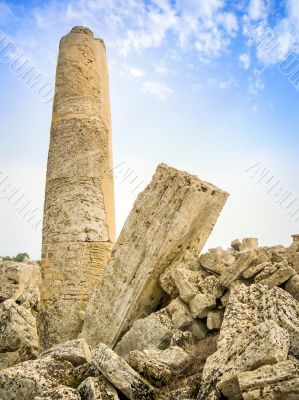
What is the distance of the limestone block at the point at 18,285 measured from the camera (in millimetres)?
8632

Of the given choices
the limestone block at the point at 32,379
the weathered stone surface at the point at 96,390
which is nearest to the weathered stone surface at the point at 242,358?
the weathered stone surface at the point at 96,390

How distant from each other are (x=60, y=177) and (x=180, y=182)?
11.7ft

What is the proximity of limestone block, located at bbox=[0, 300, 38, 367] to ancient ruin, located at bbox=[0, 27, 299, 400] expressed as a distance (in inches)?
0.8

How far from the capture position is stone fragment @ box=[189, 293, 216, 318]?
6.44 metres

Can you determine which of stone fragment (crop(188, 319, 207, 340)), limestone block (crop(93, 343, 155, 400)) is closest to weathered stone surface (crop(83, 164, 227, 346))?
stone fragment (crop(188, 319, 207, 340))

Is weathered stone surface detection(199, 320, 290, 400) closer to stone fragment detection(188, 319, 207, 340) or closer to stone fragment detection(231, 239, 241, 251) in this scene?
stone fragment detection(188, 319, 207, 340)

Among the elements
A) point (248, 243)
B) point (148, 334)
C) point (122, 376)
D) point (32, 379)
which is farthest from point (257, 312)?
point (248, 243)

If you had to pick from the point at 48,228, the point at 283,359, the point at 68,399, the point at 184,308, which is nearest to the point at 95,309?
the point at 184,308

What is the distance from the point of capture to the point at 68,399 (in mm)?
4320

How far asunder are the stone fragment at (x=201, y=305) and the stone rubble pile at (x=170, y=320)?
16 mm

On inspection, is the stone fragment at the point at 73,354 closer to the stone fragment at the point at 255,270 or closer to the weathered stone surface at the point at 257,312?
the weathered stone surface at the point at 257,312

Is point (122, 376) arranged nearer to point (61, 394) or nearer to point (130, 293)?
point (61, 394)

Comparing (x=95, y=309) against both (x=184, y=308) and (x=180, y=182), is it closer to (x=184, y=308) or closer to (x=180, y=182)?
(x=184, y=308)

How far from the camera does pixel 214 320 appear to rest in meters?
6.25
